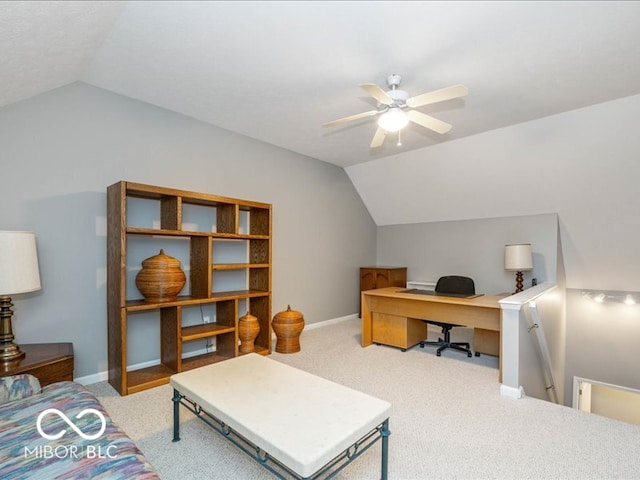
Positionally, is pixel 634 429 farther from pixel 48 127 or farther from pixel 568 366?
pixel 48 127

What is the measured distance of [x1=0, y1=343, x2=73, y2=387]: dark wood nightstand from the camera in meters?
1.96

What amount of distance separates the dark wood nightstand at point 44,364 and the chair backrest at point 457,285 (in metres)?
3.66

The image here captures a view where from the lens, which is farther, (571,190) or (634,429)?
(571,190)

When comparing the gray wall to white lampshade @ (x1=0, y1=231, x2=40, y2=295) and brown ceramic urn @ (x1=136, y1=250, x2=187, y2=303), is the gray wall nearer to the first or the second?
brown ceramic urn @ (x1=136, y1=250, x2=187, y2=303)

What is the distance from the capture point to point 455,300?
3.24 metres

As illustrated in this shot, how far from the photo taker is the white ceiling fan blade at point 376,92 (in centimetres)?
204

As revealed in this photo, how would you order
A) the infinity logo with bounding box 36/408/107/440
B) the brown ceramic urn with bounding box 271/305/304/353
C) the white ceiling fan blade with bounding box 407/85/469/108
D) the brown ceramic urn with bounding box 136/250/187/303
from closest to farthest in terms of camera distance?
the infinity logo with bounding box 36/408/107/440, the white ceiling fan blade with bounding box 407/85/469/108, the brown ceramic urn with bounding box 136/250/187/303, the brown ceramic urn with bounding box 271/305/304/353

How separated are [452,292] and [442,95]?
2.48 meters

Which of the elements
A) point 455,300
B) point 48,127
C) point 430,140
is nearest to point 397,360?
point 455,300

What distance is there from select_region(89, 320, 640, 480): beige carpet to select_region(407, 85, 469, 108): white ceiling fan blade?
215cm

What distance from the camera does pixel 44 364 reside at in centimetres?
203

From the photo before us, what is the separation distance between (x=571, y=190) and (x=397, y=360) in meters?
2.86

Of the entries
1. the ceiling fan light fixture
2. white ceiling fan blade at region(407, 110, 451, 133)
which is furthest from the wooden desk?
the ceiling fan light fixture

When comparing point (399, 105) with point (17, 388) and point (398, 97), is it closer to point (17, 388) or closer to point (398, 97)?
point (398, 97)
